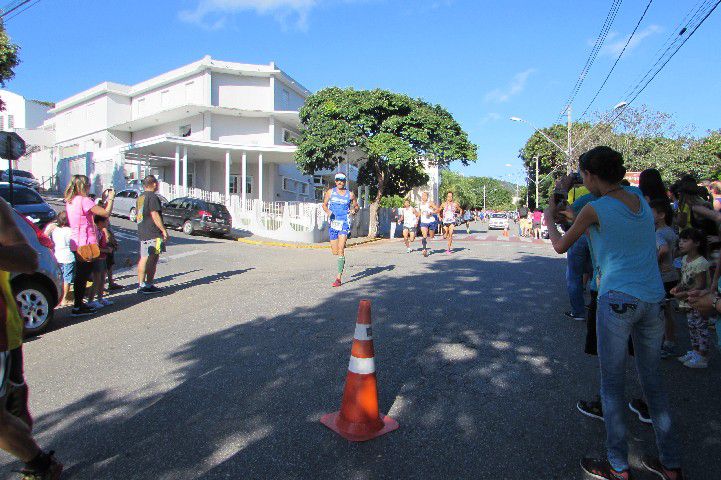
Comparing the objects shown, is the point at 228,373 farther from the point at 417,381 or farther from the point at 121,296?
the point at 121,296

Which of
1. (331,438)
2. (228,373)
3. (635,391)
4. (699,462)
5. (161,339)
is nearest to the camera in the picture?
(699,462)

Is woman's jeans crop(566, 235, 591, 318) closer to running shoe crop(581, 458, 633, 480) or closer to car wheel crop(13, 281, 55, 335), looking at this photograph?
running shoe crop(581, 458, 633, 480)

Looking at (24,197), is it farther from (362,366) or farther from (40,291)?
(362,366)

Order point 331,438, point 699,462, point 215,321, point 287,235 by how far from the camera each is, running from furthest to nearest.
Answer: point 287,235, point 215,321, point 331,438, point 699,462

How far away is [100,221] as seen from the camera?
745cm

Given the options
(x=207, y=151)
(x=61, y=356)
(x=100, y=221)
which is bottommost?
(x=61, y=356)

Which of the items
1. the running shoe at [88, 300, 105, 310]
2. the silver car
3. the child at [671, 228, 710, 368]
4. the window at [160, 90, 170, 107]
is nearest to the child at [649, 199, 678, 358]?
the child at [671, 228, 710, 368]

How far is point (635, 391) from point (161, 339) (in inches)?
183

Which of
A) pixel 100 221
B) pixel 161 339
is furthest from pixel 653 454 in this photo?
pixel 100 221

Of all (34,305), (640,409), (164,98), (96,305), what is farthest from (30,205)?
(164,98)

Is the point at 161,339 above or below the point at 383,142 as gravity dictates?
below

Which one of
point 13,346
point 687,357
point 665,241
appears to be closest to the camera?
point 13,346

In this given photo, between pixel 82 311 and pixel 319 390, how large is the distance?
4.60m

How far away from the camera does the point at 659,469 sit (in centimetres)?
277
